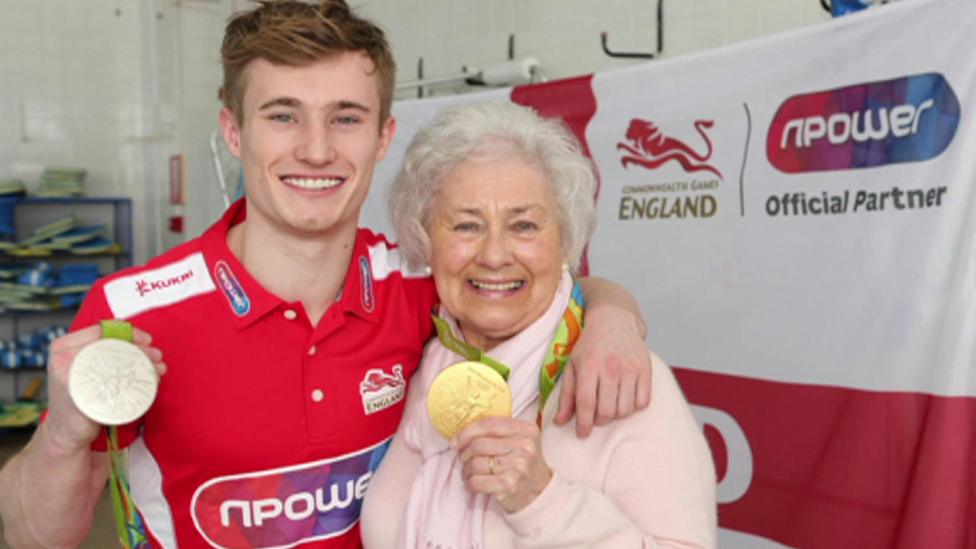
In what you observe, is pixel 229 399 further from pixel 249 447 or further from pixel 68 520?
pixel 68 520

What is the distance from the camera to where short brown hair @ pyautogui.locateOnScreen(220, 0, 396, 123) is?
1383 mm

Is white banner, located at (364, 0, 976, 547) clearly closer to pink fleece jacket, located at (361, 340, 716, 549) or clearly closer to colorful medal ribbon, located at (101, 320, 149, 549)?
pink fleece jacket, located at (361, 340, 716, 549)

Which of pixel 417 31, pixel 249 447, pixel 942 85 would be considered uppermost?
pixel 417 31

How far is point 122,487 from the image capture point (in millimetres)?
1358

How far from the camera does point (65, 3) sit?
7441 millimetres

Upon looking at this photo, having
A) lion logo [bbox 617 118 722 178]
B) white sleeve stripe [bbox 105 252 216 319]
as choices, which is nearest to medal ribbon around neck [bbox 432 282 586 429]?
white sleeve stripe [bbox 105 252 216 319]

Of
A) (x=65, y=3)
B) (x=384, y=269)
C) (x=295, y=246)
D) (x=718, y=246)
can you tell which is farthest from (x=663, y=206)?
(x=65, y=3)

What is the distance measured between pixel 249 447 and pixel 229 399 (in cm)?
8

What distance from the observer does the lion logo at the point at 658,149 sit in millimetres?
2699

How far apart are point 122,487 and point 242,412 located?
21cm

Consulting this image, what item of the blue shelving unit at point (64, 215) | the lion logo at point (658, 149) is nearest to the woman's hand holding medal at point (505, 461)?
the lion logo at point (658, 149)

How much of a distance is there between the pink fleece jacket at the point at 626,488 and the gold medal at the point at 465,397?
0.42 feet

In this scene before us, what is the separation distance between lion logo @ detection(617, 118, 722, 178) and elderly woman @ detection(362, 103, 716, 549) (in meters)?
1.31

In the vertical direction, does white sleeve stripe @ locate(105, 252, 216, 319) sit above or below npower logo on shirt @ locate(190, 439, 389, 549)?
above
